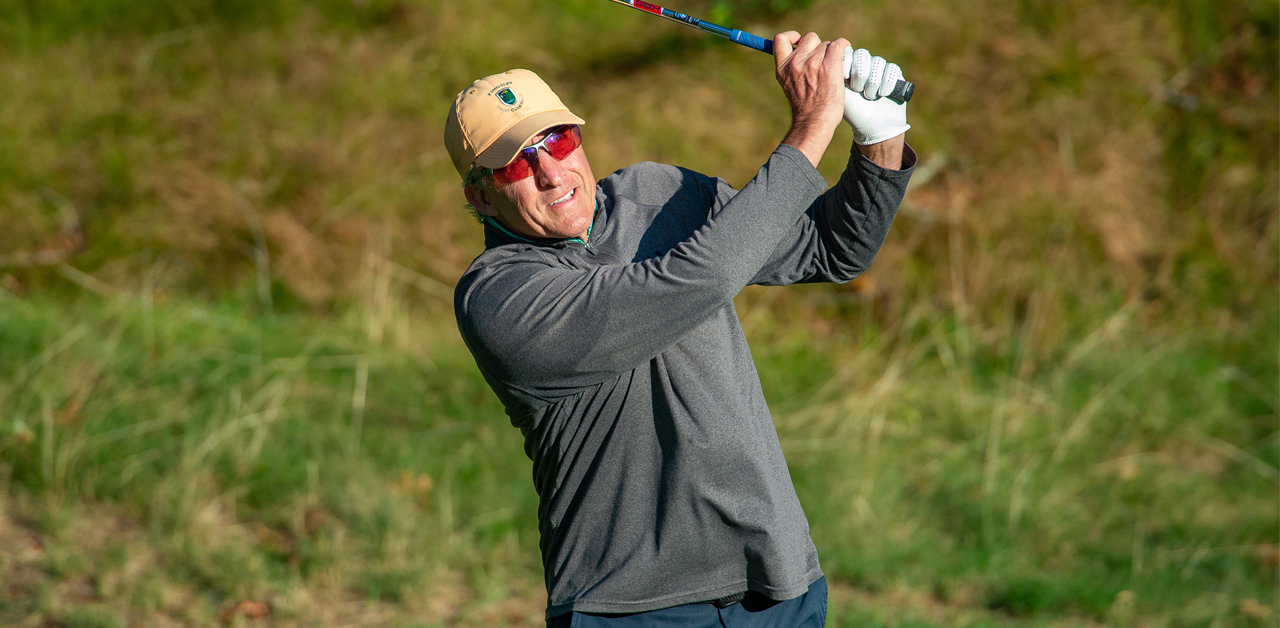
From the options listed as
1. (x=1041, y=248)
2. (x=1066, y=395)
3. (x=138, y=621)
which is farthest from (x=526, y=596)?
(x=1041, y=248)

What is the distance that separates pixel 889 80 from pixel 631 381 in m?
0.79

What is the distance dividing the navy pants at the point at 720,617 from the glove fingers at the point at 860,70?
3.53 feet

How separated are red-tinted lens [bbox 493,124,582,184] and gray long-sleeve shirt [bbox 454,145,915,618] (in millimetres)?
143

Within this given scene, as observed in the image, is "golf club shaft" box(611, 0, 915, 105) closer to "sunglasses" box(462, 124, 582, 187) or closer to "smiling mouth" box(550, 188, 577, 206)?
"sunglasses" box(462, 124, 582, 187)

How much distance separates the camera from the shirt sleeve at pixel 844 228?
6.79 feet

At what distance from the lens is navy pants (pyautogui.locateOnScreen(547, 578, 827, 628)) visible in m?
1.98

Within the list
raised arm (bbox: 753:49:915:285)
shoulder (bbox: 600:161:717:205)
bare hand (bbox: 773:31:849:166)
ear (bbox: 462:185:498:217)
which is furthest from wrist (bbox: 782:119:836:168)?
ear (bbox: 462:185:498:217)

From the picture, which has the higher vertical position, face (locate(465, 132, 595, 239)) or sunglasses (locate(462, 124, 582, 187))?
sunglasses (locate(462, 124, 582, 187))

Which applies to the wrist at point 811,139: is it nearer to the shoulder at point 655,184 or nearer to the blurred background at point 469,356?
the shoulder at point 655,184

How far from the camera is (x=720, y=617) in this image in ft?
6.66

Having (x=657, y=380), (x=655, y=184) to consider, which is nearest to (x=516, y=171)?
(x=655, y=184)

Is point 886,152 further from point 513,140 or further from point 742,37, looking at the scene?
point 513,140

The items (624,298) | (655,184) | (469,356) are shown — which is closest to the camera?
(624,298)

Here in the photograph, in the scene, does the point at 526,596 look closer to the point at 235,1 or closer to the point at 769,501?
the point at 769,501
